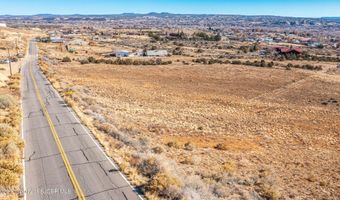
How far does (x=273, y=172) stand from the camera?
77.4ft

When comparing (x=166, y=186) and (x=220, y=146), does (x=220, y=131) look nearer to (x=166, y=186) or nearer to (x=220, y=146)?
(x=220, y=146)

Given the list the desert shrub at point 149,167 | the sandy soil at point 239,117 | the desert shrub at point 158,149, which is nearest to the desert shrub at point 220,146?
the sandy soil at point 239,117

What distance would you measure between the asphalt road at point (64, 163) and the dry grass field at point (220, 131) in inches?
49.0

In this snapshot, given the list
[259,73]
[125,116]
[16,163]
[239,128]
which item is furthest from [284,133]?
[259,73]

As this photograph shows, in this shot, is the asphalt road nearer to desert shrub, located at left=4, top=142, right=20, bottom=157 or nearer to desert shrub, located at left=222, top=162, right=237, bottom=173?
desert shrub, located at left=4, top=142, right=20, bottom=157

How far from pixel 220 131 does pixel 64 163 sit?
60.0 ft

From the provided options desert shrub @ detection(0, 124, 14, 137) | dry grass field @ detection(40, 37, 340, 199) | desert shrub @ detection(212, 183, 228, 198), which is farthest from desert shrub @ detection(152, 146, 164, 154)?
desert shrub @ detection(0, 124, 14, 137)

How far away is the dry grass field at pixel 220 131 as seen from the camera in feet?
68.5

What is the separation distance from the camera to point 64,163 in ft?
71.9

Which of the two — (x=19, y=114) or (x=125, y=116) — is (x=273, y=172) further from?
(x=19, y=114)

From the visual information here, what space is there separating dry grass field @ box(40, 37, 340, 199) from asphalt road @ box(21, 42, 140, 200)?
1245mm

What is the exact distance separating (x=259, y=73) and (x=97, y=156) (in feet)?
194

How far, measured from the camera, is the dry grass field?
68.5 feet

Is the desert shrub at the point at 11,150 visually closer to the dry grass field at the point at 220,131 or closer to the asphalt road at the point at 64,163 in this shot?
the asphalt road at the point at 64,163
